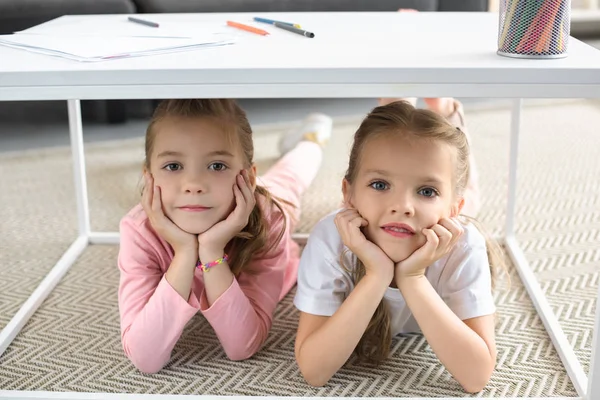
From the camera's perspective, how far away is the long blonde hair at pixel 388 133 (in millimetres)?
963

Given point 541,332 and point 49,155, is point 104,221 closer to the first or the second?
point 49,155

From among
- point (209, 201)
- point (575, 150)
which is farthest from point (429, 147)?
point (575, 150)

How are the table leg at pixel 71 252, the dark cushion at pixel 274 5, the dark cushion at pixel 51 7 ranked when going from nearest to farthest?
the table leg at pixel 71 252, the dark cushion at pixel 51 7, the dark cushion at pixel 274 5

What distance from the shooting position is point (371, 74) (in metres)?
0.79

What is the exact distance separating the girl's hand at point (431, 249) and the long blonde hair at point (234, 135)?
247 mm

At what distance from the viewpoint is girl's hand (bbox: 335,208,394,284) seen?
0.92 meters

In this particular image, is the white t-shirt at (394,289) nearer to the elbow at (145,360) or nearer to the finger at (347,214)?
the finger at (347,214)

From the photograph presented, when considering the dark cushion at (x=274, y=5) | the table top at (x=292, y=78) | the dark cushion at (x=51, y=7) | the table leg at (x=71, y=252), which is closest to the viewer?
the table top at (x=292, y=78)

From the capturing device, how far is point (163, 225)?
3.24 ft

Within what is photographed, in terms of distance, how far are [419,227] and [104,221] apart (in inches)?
34.6

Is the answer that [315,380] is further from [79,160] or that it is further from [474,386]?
[79,160]

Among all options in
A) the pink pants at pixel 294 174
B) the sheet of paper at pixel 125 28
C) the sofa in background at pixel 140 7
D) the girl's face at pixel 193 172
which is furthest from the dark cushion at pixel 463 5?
the girl's face at pixel 193 172

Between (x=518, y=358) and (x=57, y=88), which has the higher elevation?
(x=57, y=88)

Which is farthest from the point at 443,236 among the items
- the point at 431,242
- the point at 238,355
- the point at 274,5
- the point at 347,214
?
the point at 274,5
